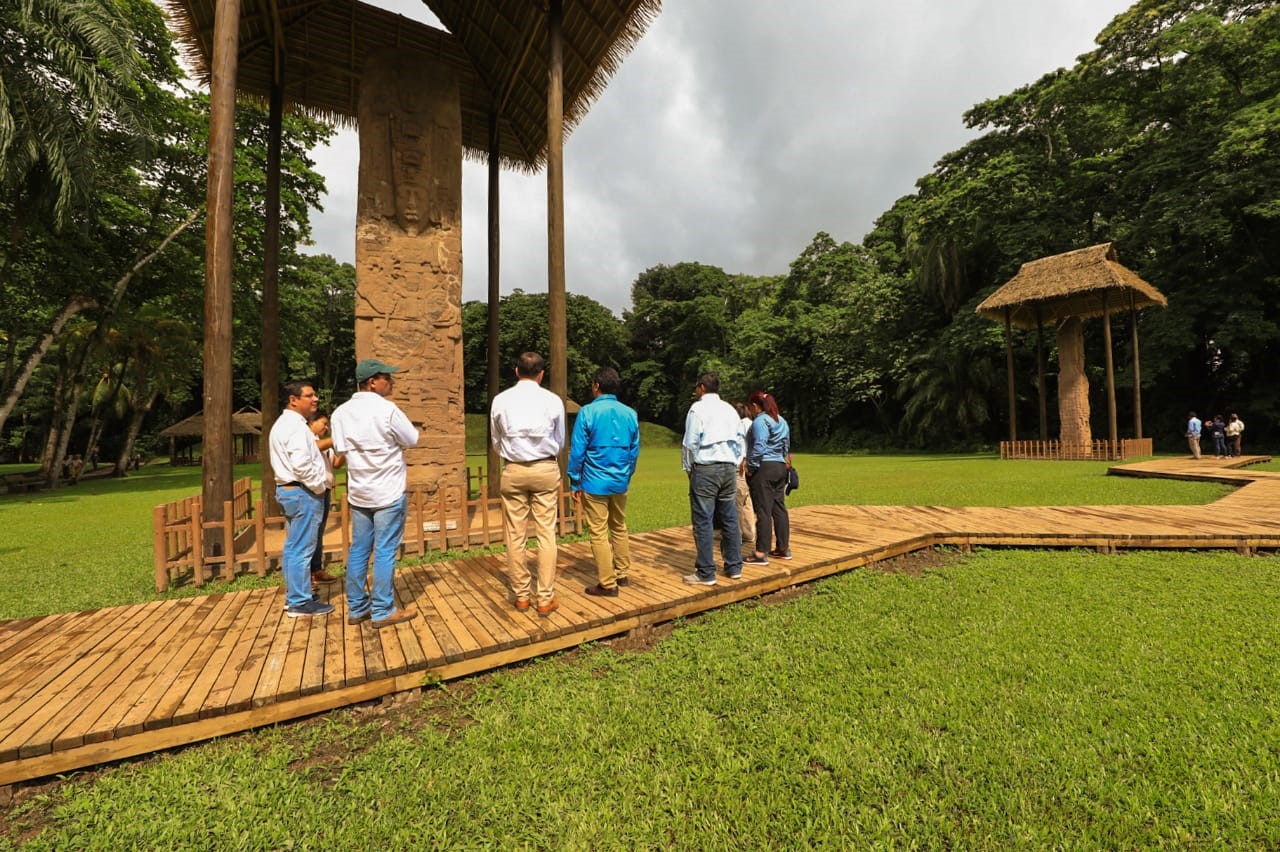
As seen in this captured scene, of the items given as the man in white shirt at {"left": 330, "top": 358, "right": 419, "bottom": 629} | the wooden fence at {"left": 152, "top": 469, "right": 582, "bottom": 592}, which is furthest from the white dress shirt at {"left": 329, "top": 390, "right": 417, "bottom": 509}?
the wooden fence at {"left": 152, "top": 469, "right": 582, "bottom": 592}

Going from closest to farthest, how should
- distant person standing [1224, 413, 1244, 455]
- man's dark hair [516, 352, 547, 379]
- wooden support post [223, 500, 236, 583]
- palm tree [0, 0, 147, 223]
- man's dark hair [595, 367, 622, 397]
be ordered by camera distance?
man's dark hair [516, 352, 547, 379] < man's dark hair [595, 367, 622, 397] < wooden support post [223, 500, 236, 583] < palm tree [0, 0, 147, 223] < distant person standing [1224, 413, 1244, 455]

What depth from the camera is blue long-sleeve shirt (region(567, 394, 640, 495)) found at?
12.6 ft

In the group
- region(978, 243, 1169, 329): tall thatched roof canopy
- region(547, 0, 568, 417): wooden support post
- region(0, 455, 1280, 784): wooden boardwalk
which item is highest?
region(978, 243, 1169, 329): tall thatched roof canopy

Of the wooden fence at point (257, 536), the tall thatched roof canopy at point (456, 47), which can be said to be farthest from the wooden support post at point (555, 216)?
the wooden fence at point (257, 536)

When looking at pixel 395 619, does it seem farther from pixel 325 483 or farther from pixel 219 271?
pixel 219 271

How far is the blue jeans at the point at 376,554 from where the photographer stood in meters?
3.44

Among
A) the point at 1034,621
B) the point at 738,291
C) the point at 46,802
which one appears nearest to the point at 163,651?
the point at 46,802

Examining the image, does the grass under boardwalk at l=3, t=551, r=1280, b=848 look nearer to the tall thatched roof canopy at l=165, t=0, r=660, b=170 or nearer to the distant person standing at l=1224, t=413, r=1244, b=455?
the tall thatched roof canopy at l=165, t=0, r=660, b=170

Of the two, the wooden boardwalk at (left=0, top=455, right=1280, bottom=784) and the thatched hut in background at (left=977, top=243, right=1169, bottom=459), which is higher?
the thatched hut in background at (left=977, top=243, right=1169, bottom=459)

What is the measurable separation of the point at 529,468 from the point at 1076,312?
24047mm

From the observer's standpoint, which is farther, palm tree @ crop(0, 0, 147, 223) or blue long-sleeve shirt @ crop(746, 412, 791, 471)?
palm tree @ crop(0, 0, 147, 223)

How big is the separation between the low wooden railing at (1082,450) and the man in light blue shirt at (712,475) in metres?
20.2

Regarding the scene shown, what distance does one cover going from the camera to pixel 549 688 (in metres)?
3.02

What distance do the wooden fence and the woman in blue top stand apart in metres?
2.90
